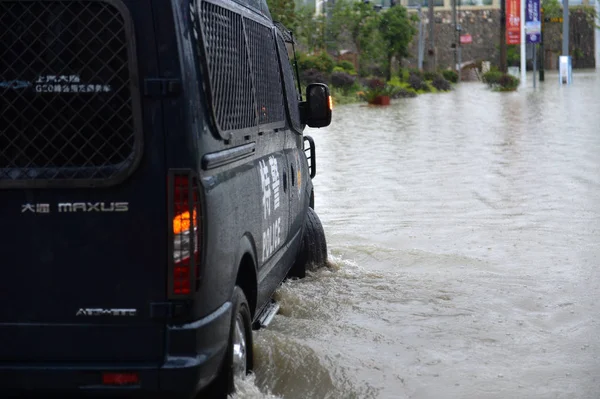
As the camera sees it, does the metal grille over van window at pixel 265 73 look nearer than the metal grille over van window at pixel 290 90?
Yes

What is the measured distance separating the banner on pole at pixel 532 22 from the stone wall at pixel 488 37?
161 ft

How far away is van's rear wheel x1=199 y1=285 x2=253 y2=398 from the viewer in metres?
5.31

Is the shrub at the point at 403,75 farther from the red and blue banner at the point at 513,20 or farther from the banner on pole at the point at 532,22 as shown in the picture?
the red and blue banner at the point at 513,20

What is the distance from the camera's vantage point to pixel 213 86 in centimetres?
524

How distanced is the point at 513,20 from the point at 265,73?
64886mm

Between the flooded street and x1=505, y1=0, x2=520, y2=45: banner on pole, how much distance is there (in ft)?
166

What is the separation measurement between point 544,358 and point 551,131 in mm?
19709

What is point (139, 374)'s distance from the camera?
474 centimetres

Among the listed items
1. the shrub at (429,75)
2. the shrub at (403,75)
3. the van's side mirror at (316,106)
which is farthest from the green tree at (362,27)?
the van's side mirror at (316,106)

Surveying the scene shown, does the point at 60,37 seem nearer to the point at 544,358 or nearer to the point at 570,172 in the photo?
the point at 544,358

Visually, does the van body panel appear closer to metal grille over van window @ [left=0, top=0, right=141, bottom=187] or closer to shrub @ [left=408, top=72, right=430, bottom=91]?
metal grille over van window @ [left=0, top=0, right=141, bottom=187]

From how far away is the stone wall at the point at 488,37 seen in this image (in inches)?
4535

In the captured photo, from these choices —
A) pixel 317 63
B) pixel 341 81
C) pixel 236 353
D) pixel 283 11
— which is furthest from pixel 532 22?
pixel 236 353

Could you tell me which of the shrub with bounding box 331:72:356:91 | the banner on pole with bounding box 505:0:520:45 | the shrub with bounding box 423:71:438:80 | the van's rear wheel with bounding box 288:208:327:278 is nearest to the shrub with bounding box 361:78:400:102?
the shrub with bounding box 331:72:356:91
